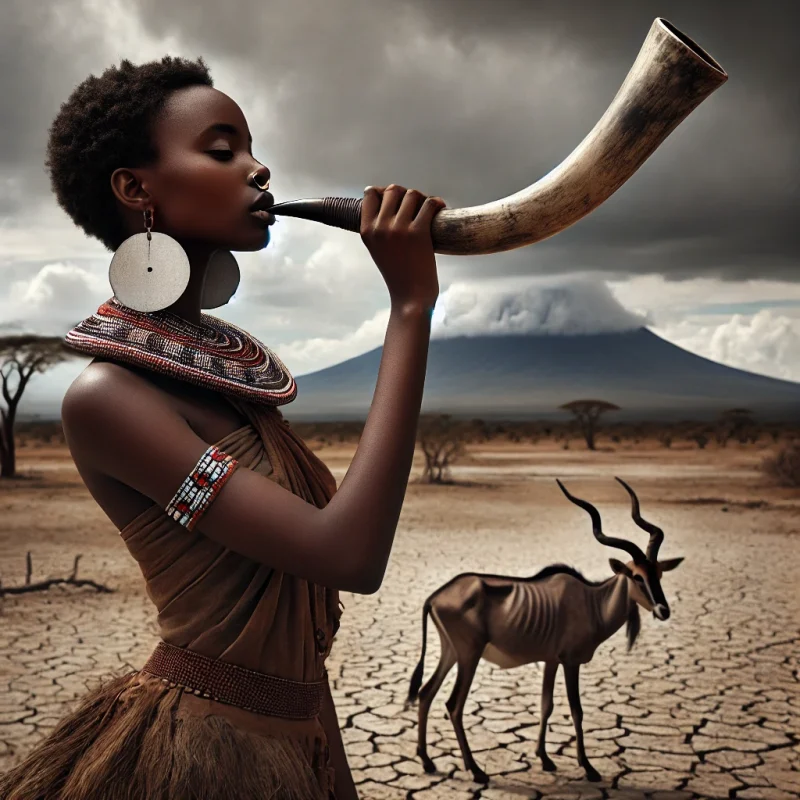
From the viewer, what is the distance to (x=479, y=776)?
351 cm

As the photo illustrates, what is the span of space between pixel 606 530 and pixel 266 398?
27.8ft

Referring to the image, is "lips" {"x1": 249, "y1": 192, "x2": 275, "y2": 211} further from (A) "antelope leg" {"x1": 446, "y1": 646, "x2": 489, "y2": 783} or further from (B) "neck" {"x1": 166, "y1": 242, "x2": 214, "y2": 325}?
(A) "antelope leg" {"x1": 446, "y1": 646, "x2": 489, "y2": 783}

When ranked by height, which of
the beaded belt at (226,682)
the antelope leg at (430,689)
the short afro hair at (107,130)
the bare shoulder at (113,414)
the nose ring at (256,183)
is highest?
the short afro hair at (107,130)

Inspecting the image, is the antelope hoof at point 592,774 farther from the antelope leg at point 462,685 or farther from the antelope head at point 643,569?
the antelope head at point 643,569

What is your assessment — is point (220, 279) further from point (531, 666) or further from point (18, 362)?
point (18, 362)

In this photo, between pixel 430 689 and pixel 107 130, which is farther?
pixel 430 689

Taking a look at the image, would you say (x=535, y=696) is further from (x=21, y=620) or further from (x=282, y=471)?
(x=282, y=471)

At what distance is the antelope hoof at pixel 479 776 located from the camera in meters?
3.50

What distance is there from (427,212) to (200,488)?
15.8 inches

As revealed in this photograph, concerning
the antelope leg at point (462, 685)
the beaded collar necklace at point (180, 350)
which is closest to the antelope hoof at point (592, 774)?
the antelope leg at point (462, 685)

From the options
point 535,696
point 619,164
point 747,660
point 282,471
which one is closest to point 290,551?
point 282,471

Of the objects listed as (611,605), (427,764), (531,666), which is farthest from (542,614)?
(531,666)

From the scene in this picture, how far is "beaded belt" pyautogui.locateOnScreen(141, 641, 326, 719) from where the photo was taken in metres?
1.00

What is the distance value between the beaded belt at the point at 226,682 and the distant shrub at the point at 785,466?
11.6 m
